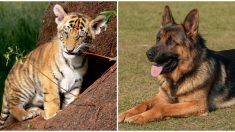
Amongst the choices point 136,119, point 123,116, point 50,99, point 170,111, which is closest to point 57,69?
point 50,99

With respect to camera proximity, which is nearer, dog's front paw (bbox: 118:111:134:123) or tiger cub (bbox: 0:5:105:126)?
tiger cub (bbox: 0:5:105:126)

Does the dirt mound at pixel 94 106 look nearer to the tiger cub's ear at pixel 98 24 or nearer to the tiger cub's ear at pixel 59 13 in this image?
the tiger cub's ear at pixel 98 24

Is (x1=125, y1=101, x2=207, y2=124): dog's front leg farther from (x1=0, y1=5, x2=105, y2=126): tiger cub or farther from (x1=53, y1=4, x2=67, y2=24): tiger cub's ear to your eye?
(x1=53, y1=4, x2=67, y2=24): tiger cub's ear

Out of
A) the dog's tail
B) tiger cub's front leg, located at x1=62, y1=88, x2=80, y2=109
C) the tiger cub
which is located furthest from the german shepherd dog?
the dog's tail

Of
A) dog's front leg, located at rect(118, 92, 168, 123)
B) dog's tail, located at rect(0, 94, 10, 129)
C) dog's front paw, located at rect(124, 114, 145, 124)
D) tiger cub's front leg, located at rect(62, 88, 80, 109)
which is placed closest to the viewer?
dog's front paw, located at rect(124, 114, 145, 124)

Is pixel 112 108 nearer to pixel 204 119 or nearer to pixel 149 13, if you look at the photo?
pixel 204 119
